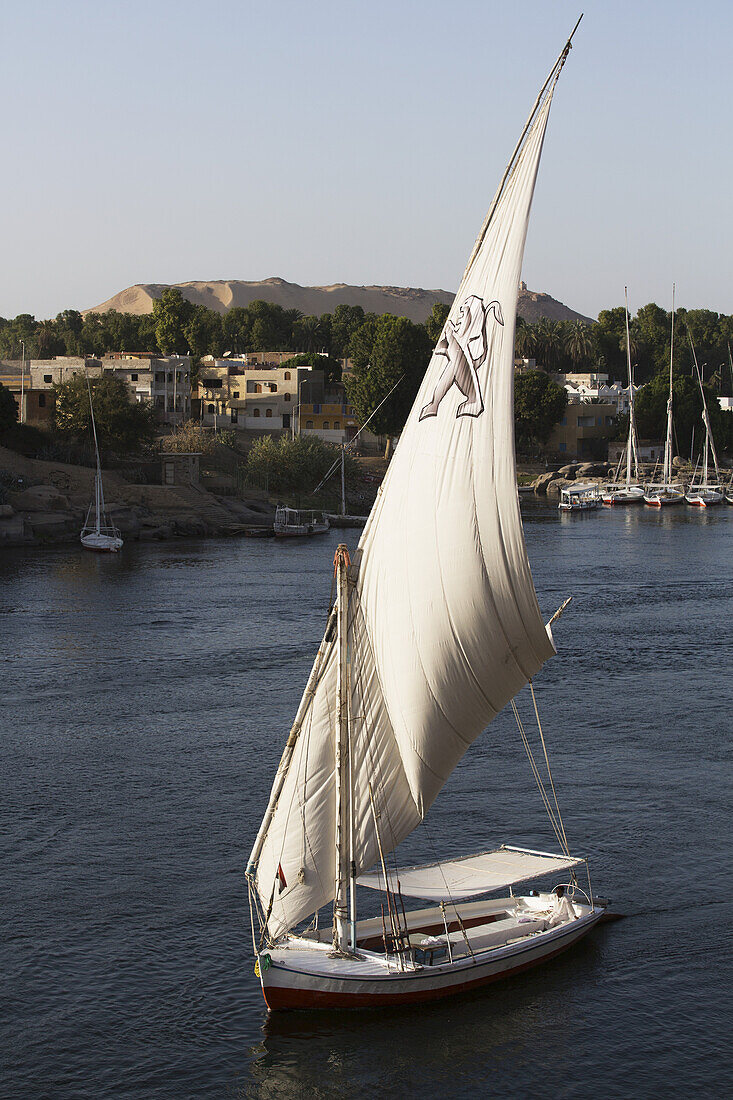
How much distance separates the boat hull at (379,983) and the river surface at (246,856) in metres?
0.49

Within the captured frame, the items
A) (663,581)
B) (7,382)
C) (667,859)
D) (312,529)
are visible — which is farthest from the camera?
(7,382)

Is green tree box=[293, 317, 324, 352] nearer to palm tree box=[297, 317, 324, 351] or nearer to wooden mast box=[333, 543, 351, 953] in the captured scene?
palm tree box=[297, 317, 324, 351]

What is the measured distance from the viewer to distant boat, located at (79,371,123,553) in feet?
238

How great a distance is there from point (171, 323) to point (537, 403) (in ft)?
149

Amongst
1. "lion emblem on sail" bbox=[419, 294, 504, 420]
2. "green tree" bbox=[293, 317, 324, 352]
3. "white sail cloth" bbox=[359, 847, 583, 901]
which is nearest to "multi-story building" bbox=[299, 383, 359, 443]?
"green tree" bbox=[293, 317, 324, 352]

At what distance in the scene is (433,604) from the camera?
17188 mm

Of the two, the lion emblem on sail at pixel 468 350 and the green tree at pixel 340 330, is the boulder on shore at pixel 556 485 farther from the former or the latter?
the lion emblem on sail at pixel 468 350

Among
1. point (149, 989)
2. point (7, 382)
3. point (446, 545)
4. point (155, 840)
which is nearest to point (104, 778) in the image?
point (155, 840)

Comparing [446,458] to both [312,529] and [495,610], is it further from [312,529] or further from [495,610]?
[312,529]

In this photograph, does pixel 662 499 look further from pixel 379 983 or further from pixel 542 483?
pixel 379 983

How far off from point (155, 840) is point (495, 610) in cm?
1122

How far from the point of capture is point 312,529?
285 ft

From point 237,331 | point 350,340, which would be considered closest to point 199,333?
point 350,340

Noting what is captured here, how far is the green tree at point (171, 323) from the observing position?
145m
